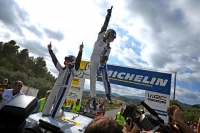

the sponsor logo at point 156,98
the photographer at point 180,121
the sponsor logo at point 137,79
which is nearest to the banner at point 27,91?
the sponsor logo at point 137,79

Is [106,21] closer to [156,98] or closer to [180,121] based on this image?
[180,121]

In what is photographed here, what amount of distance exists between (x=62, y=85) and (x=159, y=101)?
746 cm

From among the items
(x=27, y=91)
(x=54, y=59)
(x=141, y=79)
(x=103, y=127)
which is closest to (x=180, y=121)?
(x=103, y=127)

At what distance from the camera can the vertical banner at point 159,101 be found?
10.7 meters

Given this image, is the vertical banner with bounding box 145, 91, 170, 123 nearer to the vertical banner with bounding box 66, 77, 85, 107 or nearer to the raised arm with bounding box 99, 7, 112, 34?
the vertical banner with bounding box 66, 77, 85, 107

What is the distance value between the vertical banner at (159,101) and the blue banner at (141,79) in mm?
231

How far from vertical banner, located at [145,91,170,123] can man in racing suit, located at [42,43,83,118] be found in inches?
282

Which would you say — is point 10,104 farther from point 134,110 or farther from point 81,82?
point 81,82

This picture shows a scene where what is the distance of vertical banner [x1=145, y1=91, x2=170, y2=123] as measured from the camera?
35.0ft

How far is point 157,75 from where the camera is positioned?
436 inches

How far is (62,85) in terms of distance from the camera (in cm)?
491

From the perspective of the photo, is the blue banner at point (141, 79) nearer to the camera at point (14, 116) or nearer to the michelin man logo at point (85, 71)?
the michelin man logo at point (85, 71)

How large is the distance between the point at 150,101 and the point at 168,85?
1362 mm

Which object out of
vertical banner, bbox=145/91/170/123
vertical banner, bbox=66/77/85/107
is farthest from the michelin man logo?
vertical banner, bbox=145/91/170/123
